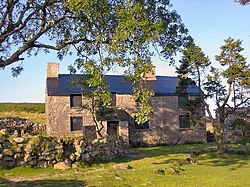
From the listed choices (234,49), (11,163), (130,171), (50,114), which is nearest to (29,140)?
(11,163)

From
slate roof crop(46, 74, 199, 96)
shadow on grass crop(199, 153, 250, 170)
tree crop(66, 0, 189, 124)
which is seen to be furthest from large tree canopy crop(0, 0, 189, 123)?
slate roof crop(46, 74, 199, 96)

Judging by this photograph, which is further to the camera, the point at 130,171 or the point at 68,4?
the point at 130,171

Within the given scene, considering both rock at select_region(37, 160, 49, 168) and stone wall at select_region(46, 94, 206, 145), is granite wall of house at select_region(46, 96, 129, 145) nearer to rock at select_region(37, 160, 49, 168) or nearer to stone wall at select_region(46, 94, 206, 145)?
stone wall at select_region(46, 94, 206, 145)

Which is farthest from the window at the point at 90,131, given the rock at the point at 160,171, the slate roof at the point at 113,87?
the rock at the point at 160,171

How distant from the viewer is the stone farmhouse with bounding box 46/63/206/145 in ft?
123

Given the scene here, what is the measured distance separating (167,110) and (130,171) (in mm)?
23828

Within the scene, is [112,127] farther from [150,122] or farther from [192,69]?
[192,69]

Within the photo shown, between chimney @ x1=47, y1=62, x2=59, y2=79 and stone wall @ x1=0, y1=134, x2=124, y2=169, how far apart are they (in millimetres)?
20747

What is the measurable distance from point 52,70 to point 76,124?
7.47m

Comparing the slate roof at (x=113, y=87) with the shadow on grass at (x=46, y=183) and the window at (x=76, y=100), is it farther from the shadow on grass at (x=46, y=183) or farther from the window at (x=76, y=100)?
the shadow on grass at (x=46, y=183)

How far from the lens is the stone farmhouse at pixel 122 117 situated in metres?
37.3

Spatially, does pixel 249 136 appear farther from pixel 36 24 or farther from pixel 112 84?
pixel 36 24

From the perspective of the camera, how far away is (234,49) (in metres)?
25.0

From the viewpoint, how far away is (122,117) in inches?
1475
